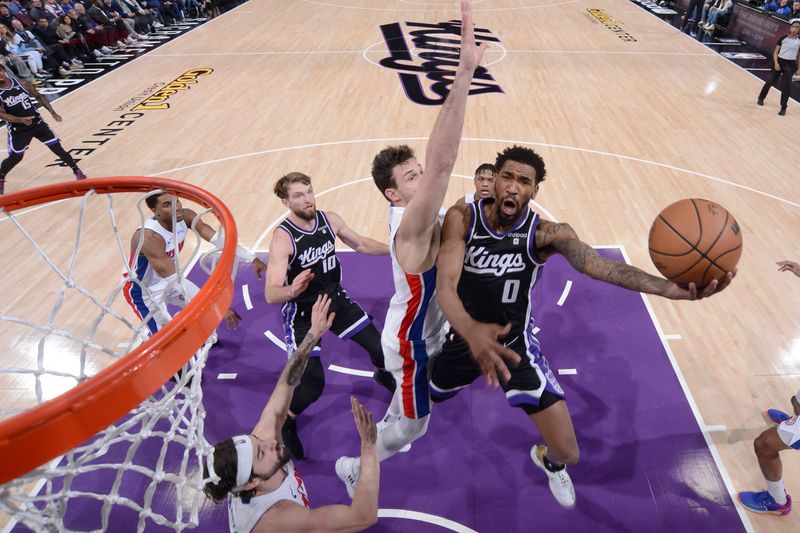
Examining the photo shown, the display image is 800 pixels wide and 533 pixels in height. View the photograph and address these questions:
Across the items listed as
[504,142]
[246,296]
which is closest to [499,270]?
[246,296]

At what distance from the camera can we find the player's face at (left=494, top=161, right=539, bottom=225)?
2.79m

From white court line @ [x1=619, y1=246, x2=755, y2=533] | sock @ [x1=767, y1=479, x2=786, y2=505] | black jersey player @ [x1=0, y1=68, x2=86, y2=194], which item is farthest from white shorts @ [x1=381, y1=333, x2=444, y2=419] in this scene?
black jersey player @ [x1=0, y1=68, x2=86, y2=194]

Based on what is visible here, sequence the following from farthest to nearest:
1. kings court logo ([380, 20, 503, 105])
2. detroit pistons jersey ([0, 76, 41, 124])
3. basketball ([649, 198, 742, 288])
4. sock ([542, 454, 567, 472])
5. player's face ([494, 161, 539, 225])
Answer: kings court logo ([380, 20, 503, 105]) < detroit pistons jersey ([0, 76, 41, 124]) < sock ([542, 454, 567, 472]) < player's face ([494, 161, 539, 225]) < basketball ([649, 198, 742, 288])

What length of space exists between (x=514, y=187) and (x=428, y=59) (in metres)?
10.2

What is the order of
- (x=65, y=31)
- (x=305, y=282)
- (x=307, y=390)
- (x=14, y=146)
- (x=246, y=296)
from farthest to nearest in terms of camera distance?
(x=65, y=31)
(x=14, y=146)
(x=246, y=296)
(x=307, y=390)
(x=305, y=282)

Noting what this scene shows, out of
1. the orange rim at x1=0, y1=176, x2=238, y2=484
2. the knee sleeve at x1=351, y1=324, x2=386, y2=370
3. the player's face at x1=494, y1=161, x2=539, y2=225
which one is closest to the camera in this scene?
the orange rim at x1=0, y1=176, x2=238, y2=484

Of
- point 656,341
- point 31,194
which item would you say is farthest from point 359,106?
point 31,194

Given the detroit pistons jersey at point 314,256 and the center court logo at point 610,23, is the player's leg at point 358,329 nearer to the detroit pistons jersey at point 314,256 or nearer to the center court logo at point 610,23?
the detroit pistons jersey at point 314,256

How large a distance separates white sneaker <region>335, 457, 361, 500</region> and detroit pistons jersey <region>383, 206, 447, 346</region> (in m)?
0.83

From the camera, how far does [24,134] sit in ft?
23.4

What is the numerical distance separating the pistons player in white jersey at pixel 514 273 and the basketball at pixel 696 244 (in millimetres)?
147

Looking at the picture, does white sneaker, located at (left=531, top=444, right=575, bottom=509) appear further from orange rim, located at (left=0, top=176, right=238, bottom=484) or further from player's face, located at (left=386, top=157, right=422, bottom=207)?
orange rim, located at (left=0, top=176, right=238, bottom=484)

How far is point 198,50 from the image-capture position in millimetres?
13461

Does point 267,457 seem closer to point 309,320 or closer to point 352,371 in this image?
point 309,320
